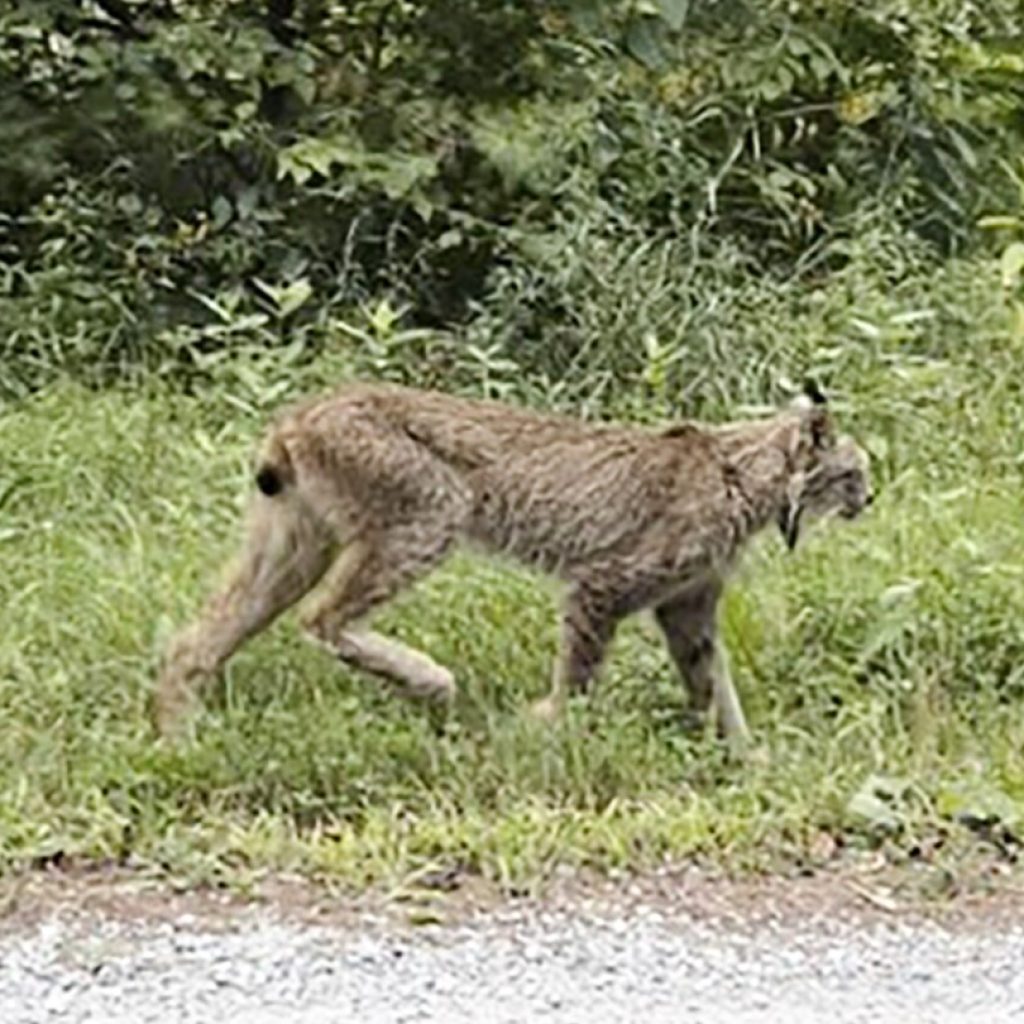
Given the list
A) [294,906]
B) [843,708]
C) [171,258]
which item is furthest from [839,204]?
[294,906]

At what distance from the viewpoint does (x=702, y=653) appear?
8.30 m

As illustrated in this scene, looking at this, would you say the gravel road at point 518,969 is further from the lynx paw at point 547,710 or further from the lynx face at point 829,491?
the lynx face at point 829,491

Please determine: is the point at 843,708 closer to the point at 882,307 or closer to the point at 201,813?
the point at 201,813

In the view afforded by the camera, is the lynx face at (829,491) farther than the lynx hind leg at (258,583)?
Yes

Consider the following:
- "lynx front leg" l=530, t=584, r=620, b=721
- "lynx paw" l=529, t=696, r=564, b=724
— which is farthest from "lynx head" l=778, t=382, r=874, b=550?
"lynx paw" l=529, t=696, r=564, b=724

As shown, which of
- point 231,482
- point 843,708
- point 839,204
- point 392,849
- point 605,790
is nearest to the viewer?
point 392,849

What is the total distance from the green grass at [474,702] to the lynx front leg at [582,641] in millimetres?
125

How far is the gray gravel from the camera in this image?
5.89 meters

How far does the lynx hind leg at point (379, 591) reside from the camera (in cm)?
816

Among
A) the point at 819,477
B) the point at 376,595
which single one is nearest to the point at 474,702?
the point at 376,595

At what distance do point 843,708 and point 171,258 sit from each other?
474 cm

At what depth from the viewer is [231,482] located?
9805 mm

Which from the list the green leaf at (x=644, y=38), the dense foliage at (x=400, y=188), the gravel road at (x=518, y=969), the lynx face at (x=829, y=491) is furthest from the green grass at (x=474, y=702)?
the green leaf at (x=644, y=38)

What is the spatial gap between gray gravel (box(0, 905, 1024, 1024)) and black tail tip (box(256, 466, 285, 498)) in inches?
78.4
